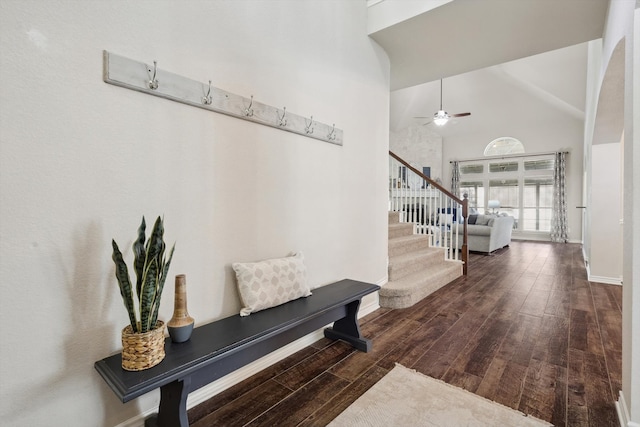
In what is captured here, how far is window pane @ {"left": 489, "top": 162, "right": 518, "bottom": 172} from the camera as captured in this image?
9.39 metres

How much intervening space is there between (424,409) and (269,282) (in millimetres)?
1104

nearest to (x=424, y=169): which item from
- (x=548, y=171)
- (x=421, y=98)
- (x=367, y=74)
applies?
(x=421, y=98)

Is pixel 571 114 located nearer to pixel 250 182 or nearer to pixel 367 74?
pixel 367 74

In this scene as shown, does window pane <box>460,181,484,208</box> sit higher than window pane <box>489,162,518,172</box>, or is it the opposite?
window pane <box>489,162,518,172</box>

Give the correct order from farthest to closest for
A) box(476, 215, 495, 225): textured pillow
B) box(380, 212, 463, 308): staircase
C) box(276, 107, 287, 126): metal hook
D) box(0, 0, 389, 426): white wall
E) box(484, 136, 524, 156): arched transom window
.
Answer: box(484, 136, 524, 156): arched transom window → box(476, 215, 495, 225): textured pillow → box(380, 212, 463, 308): staircase → box(276, 107, 287, 126): metal hook → box(0, 0, 389, 426): white wall

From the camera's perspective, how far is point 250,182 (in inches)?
74.0

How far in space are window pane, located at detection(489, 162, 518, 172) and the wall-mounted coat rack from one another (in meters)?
9.40

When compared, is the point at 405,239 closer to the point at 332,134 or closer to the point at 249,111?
the point at 332,134

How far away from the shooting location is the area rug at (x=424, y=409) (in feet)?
4.97

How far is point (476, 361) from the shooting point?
2092 millimetres

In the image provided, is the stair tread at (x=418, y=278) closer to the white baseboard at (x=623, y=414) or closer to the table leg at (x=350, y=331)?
the table leg at (x=350, y=331)

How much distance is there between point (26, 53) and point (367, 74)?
2.57 meters

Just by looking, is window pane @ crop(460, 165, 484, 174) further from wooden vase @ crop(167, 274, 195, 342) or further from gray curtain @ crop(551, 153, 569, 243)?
wooden vase @ crop(167, 274, 195, 342)

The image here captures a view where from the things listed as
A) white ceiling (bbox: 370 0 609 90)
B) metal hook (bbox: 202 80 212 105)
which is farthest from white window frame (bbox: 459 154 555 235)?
metal hook (bbox: 202 80 212 105)
